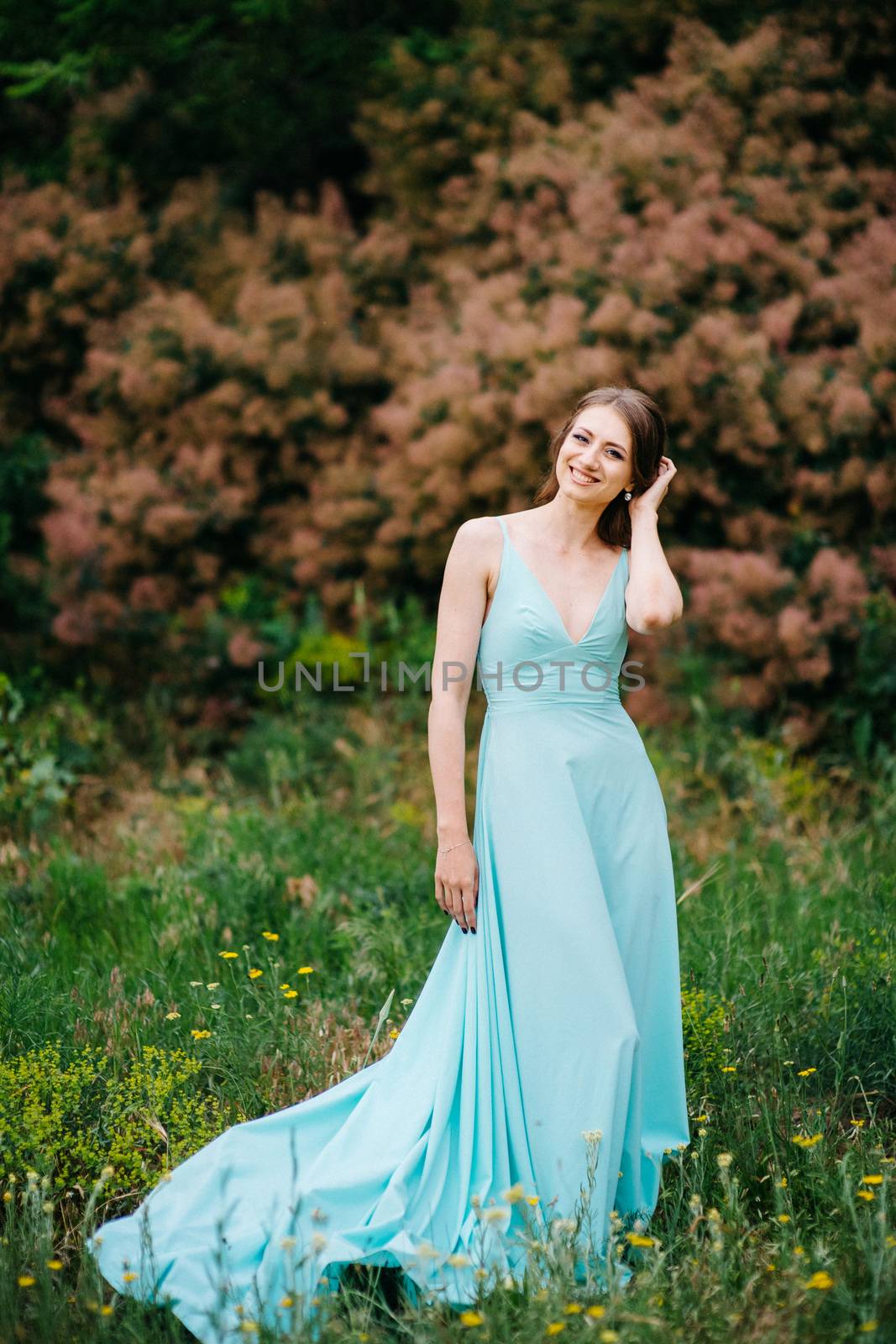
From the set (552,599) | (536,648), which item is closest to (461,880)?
(536,648)

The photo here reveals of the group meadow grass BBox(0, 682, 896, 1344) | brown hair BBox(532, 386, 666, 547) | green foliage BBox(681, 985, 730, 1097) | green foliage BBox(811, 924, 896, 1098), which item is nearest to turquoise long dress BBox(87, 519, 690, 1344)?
meadow grass BBox(0, 682, 896, 1344)

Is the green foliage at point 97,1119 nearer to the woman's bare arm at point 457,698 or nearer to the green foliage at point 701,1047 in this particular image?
the woman's bare arm at point 457,698

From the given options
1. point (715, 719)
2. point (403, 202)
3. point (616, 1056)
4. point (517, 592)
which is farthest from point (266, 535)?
point (616, 1056)

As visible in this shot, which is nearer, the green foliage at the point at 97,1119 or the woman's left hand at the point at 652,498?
the green foliage at the point at 97,1119

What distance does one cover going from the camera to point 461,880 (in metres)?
2.82

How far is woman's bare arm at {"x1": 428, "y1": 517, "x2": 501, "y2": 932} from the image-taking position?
9.27 ft

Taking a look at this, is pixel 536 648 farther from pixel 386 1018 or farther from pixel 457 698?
pixel 386 1018

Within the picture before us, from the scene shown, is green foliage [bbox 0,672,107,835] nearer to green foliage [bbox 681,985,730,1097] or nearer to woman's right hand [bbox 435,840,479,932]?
woman's right hand [bbox 435,840,479,932]

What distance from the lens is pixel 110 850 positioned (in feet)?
17.2

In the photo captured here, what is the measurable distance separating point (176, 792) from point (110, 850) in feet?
3.07

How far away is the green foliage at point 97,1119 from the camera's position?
115 inches

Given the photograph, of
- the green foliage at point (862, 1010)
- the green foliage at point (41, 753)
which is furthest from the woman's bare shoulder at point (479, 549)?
the green foliage at point (41, 753)

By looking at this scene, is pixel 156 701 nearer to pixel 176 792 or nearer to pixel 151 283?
pixel 176 792

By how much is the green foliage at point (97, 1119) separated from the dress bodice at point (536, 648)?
1353mm
